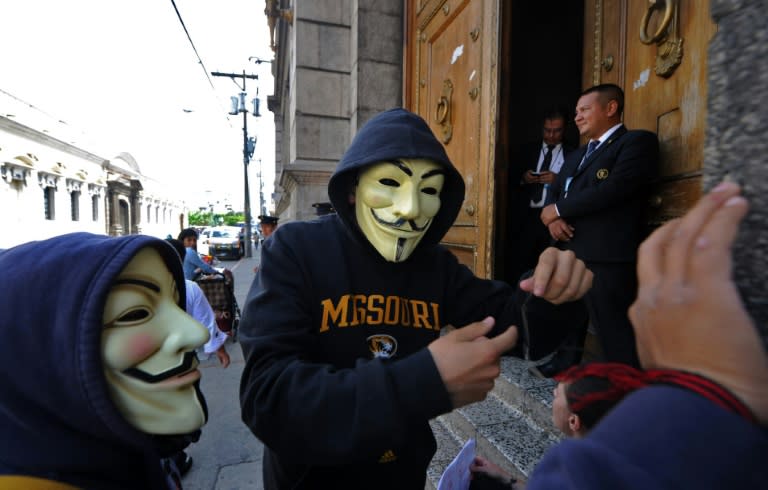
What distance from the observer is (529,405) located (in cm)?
228

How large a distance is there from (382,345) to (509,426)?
1.46m

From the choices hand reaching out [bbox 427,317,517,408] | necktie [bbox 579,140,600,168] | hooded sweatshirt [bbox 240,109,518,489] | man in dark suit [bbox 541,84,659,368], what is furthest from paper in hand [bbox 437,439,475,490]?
necktie [bbox 579,140,600,168]

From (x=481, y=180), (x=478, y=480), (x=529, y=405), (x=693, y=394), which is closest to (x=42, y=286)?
(x=693, y=394)

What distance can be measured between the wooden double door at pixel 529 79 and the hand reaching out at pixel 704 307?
6.02ft

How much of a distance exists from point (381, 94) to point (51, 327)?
5.00 metres

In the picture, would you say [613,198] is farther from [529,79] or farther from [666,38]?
[529,79]

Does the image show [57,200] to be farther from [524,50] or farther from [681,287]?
[681,287]

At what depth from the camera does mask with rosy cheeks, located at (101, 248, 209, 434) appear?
2.84ft

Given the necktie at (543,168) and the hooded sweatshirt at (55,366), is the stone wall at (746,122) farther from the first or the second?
the necktie at (543,168)

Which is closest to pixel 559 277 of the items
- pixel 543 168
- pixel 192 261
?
pixel 543 168

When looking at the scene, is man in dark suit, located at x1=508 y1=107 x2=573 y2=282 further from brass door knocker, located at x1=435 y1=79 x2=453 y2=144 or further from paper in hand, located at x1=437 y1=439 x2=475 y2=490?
paper in hand, located at x1=437 y1=439 x2=475 y2=490

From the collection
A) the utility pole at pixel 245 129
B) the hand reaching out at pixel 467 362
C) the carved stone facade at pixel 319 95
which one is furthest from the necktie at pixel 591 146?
the utility pole at pixel 245 129

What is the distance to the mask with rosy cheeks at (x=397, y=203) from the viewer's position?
1.26 meters

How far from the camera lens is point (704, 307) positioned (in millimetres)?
466
